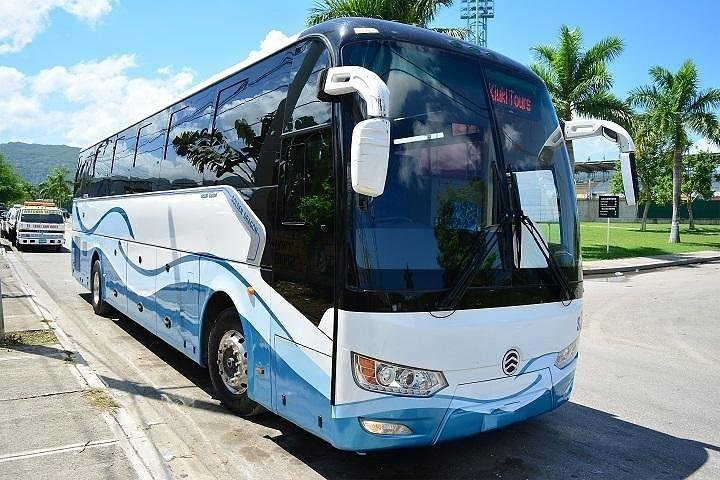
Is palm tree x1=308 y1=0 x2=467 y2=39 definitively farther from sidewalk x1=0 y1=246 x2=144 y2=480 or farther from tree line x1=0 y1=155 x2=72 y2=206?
tree line x1=0 y1=155 x2=72 y2=206

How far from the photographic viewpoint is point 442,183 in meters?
4.00

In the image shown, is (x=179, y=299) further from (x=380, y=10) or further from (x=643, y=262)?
(x=643, y=262)

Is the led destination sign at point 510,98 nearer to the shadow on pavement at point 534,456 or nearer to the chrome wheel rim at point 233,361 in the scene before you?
the shadow on pavement at point 534,456

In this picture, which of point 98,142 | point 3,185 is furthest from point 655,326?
point 3,185

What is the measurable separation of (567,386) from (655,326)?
6.81m

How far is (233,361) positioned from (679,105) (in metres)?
32.7

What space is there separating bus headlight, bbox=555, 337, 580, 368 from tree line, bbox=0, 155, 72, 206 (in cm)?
9088

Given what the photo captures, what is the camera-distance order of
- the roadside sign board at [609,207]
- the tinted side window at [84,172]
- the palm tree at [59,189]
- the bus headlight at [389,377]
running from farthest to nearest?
the palm tree at [59,189]
the roadside sign board at [609,207]
the tinted side window at [84,172]
the bus headlight at [389,377]

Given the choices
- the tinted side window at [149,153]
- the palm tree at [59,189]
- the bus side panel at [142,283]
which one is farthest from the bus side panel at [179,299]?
the palm tree at [59,189]

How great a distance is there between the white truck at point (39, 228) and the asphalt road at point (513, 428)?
18.5 m

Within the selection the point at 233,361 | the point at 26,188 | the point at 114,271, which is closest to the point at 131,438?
the point at 233,361

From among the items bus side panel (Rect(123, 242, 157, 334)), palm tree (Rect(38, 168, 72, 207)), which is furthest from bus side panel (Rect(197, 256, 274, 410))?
palm tree (Rect(38, 168, 72, 207))

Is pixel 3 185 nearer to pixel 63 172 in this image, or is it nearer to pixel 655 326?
pixel 63 172

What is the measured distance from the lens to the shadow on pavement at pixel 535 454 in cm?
430
